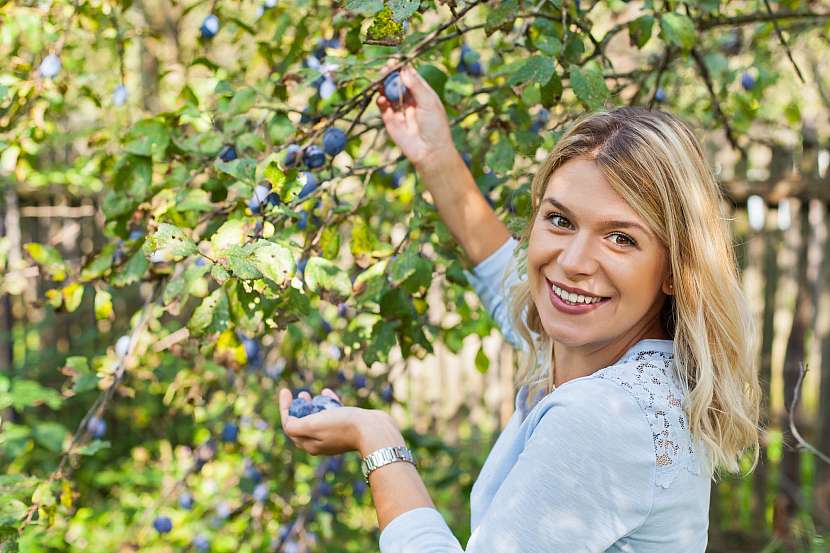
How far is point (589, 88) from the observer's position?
1604 millimetres

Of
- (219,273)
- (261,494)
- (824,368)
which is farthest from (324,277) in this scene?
(824,368)

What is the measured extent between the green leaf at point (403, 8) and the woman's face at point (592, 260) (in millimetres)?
339

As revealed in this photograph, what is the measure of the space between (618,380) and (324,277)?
1.79 ft

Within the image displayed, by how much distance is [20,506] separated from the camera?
1.62 m

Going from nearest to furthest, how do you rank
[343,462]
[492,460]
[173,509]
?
[492,460], [343,462], [173,509]

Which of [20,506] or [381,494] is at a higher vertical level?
[381,494]

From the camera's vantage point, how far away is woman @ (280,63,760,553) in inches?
44.4

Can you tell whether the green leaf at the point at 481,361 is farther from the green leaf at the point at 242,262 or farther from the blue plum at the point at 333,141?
the green leaf at the point at 242,262

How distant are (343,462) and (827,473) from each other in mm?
2450

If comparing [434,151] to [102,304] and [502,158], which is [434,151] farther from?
[102,304]

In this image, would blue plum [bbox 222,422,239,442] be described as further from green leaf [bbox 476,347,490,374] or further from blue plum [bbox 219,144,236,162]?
blue plum [bbox 219,144,236,162]

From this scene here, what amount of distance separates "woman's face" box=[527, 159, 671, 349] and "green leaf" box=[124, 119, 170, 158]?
0.82 metres

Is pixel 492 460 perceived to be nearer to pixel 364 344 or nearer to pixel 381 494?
pixel 381 494

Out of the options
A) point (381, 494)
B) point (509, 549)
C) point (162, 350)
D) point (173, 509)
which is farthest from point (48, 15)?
point (173, 509)
